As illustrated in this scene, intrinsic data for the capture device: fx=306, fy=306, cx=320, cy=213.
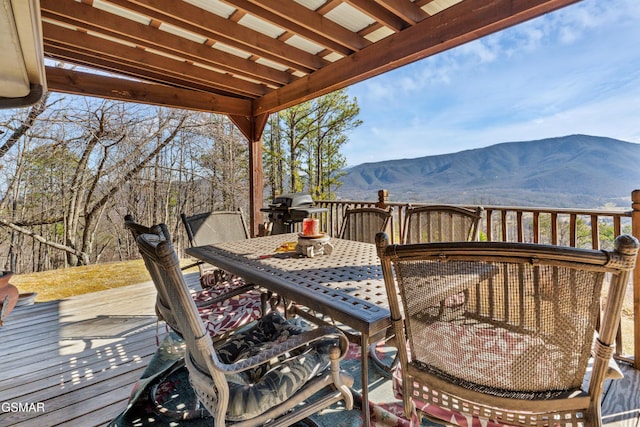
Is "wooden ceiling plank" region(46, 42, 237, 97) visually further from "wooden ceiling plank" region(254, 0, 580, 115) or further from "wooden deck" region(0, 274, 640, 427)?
"wooden deck" region(0, 274, 640, 427)

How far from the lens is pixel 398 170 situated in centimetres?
869

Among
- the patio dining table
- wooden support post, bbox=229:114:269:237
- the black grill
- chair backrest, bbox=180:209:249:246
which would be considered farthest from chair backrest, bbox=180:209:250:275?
wooden support post, bbox=229:114:269:237

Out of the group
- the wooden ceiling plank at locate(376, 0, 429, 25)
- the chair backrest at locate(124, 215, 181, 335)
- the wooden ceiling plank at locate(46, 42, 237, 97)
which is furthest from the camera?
the wooden ceiling plank at locate(46, 42, 237, 97)

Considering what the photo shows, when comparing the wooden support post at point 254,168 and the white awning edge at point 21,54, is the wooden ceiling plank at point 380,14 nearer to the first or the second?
the white awning edge at point 21,54

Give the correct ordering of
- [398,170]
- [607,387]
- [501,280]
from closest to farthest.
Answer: [501,280]
[607,387]
[398,170]

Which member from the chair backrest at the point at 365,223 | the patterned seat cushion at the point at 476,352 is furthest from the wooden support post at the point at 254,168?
the patterned seat cushion at the point at 476,352

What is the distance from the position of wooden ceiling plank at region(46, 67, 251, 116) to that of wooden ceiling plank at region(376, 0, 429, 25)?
2.98 meters

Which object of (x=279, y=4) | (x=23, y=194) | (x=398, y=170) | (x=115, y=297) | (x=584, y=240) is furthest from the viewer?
(x=398, y=170)

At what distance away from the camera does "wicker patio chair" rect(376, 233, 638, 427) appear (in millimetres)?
799

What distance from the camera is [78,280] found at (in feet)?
14.8

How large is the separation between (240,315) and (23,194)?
5.80 meters

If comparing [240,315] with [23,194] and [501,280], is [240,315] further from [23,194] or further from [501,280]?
[23,194]

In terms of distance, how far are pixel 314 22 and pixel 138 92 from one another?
263 centimetres

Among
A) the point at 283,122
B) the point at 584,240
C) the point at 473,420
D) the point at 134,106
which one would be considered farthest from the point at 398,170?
the point at 473,420
